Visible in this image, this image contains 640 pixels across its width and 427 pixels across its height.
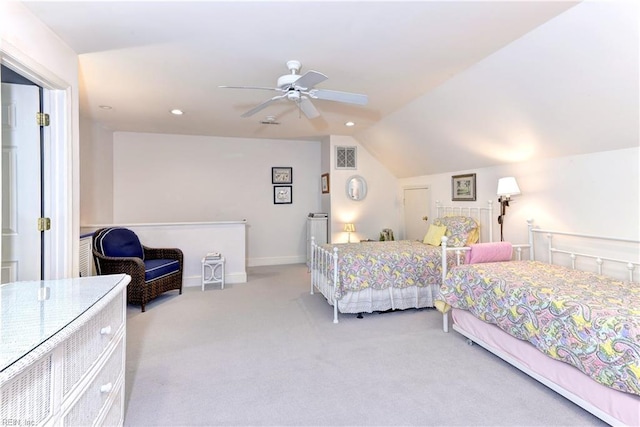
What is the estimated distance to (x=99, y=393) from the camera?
1.39 m

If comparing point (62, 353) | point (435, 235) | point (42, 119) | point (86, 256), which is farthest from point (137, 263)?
point (435, 235)

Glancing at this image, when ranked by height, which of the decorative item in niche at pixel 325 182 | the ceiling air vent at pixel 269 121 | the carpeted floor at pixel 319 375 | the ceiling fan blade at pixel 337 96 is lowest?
the carpeted floor at pixel 319 375

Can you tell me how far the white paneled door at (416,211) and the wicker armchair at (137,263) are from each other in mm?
4068

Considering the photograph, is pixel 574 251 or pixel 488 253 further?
pixel 488 253

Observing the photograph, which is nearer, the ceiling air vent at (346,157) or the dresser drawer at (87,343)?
the dresser drawer at (87,343)

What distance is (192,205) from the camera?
5953mm

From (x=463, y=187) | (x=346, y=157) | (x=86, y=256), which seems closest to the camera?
(x=86, y=256)

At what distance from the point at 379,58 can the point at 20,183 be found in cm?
302

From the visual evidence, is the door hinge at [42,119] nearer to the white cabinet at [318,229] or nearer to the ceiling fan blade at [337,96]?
the ceiling fan blade at [337,96]

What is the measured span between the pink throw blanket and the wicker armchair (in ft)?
12.3

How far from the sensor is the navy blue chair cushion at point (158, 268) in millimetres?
3791

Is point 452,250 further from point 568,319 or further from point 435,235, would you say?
point 568,319

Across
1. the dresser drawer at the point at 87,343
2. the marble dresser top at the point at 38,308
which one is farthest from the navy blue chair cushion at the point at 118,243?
the dresser drawer at the point at 87,343

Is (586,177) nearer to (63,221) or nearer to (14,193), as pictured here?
(63,221)
